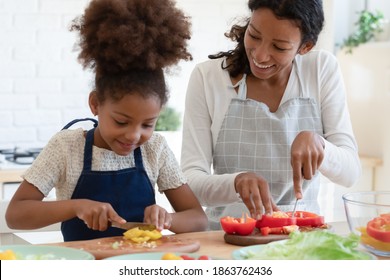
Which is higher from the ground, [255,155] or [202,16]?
[202,16]

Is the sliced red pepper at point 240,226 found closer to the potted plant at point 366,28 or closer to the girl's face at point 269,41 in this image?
the girl's face at point 269,41

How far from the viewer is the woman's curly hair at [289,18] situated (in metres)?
1.81

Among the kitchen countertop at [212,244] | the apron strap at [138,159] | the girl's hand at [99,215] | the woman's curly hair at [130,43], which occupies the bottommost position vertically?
the kitchen countertop at [212,244]

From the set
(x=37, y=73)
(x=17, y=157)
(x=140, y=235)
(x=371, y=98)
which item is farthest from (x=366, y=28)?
(x=140, y=235)

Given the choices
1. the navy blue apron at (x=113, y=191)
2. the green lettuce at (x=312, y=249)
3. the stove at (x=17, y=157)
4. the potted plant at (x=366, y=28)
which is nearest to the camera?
the green lettuce at (x=312, y=249)

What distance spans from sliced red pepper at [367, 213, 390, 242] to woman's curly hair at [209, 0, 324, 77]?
587mm

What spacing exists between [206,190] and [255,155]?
0.65 feet

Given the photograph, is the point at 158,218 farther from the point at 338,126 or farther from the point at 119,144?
the point at 338,126

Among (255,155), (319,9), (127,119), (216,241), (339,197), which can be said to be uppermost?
(319,9)

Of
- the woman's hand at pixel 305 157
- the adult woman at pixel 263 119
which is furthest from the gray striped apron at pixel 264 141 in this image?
the woman's hand at pixel 305 157

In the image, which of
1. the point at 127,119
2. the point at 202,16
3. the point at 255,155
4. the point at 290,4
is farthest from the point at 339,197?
the point at 127,119

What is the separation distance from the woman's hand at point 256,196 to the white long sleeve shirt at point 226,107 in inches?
10.8

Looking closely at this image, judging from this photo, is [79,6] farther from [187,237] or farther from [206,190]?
[187,237]

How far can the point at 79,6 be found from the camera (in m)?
3.40
